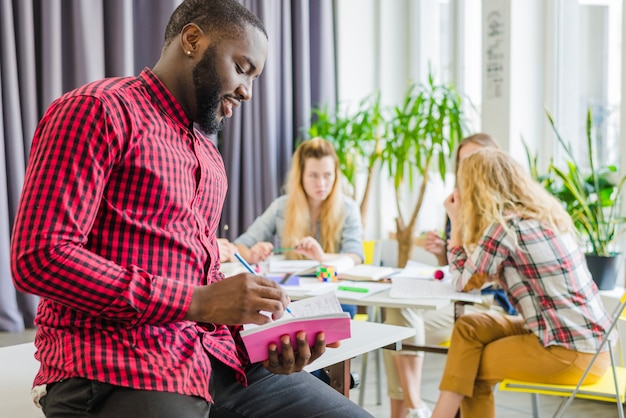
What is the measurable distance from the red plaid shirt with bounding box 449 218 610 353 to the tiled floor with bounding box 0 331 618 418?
3.28 ft

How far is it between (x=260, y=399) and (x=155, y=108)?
2.02 feet

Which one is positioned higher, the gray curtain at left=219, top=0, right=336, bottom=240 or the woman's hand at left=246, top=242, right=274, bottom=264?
the gray curtain at left=219, top=0, right=336, bottom=240

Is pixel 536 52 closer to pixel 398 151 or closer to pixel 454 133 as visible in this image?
pixel 454 133

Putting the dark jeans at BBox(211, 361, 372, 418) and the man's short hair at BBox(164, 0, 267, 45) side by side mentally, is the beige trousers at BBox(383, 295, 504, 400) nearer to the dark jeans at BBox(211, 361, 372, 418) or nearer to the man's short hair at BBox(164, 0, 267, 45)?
the dark jeans at BBox(211, 361, 372, 418)

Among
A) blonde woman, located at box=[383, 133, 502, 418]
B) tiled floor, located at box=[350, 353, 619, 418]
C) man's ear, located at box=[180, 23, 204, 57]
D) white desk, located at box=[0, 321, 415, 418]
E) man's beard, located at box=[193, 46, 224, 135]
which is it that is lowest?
tiled floor, located at box=[350, 353, 619, 418]

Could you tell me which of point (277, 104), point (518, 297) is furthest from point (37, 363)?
point (277, 104)

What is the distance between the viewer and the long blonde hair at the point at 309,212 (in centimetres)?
388

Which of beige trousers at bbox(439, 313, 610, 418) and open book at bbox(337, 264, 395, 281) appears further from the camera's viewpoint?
open book at bbox(337, 264, 395, 281)

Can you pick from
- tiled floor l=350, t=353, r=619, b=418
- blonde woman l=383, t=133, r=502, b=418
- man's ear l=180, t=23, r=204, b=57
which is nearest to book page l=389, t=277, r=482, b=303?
blonde woman l=383, t=133, r=502, b=418

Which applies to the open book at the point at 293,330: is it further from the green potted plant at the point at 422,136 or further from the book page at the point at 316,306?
the green potted plant at the point at 422,136

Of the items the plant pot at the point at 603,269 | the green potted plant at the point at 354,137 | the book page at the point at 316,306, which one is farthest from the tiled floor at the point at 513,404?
the book page at the point at 316,306

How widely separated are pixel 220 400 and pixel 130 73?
11.2 ft

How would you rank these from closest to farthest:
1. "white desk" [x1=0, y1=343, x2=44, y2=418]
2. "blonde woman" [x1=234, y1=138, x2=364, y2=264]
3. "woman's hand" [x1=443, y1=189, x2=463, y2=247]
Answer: "white desk" [x1=0, y1=343, x2=44, y2=418]
"woman's hand" [x1=443, y1=189, x2=463, y2=247]
"blonde woman" [x1=234, y1=138, x2=364, y2=264]

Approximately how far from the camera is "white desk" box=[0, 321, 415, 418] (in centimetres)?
157
